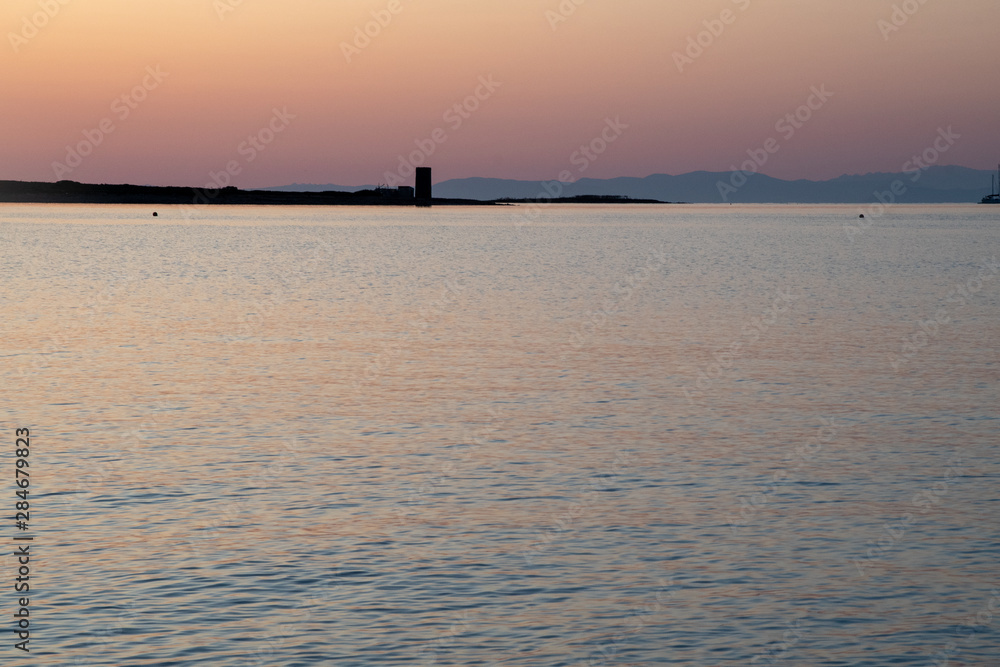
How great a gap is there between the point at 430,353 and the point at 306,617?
24.3m

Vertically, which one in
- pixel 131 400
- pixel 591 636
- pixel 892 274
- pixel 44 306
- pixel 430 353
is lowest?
pixel 591 636

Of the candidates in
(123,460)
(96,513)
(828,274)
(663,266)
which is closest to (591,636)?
(96,513)

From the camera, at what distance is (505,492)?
19438mm

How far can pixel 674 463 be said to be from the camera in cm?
2178

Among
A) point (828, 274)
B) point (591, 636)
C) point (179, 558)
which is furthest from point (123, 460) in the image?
point (828, 274)

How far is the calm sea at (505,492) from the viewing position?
1323cm

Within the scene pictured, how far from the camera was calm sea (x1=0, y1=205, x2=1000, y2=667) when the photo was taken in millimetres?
13234

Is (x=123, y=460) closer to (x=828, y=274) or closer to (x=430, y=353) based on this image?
(x=430, y=353)

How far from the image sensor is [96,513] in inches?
706

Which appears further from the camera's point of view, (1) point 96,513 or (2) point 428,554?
(1) point 96,513

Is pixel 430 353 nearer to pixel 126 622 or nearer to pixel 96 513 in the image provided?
pixel 96 513

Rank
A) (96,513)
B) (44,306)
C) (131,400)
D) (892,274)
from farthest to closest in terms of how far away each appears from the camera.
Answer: (892,274), (44,306), (131,400), (96,513)

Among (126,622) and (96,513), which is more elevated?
(96,513)

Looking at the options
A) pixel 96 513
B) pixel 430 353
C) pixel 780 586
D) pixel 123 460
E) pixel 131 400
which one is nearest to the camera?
pixel 780 586
